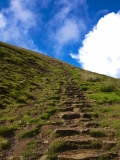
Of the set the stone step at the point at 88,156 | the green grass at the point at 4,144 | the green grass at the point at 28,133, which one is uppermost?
the green grass at the point at 28,133

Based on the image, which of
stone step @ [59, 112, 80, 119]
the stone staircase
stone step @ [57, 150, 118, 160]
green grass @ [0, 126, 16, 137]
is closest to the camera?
stone step @ [57, 150, 118, 160]

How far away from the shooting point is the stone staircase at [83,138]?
781cm

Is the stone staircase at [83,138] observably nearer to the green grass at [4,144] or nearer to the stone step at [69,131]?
the stone step at [69,131]

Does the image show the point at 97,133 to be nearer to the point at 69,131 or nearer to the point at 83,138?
the point at 83,138

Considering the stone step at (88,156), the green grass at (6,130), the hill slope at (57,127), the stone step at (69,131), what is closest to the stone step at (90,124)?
the hill slope at (57,127)

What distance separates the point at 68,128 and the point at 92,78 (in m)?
16.3

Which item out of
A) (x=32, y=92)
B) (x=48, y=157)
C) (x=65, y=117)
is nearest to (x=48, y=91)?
(x=32, y=92)

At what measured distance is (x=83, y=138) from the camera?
9.12m

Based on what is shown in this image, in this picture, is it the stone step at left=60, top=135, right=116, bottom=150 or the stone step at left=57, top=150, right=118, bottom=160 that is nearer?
the stone step at left=57, top=150, right=118, bottom=160

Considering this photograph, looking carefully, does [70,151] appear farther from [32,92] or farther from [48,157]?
[32,92]

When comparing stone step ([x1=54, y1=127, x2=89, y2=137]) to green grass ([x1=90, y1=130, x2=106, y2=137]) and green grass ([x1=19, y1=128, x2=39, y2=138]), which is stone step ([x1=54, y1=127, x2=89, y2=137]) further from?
green grass ([x1=19, y1=128, x2=39, y2=138])

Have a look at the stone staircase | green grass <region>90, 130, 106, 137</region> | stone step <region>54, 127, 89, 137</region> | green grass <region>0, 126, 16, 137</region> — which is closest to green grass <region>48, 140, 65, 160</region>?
the stone staircase

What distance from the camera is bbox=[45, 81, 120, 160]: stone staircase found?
25.6ft

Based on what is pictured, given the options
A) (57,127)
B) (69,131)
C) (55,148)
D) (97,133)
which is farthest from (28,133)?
(97,133)
